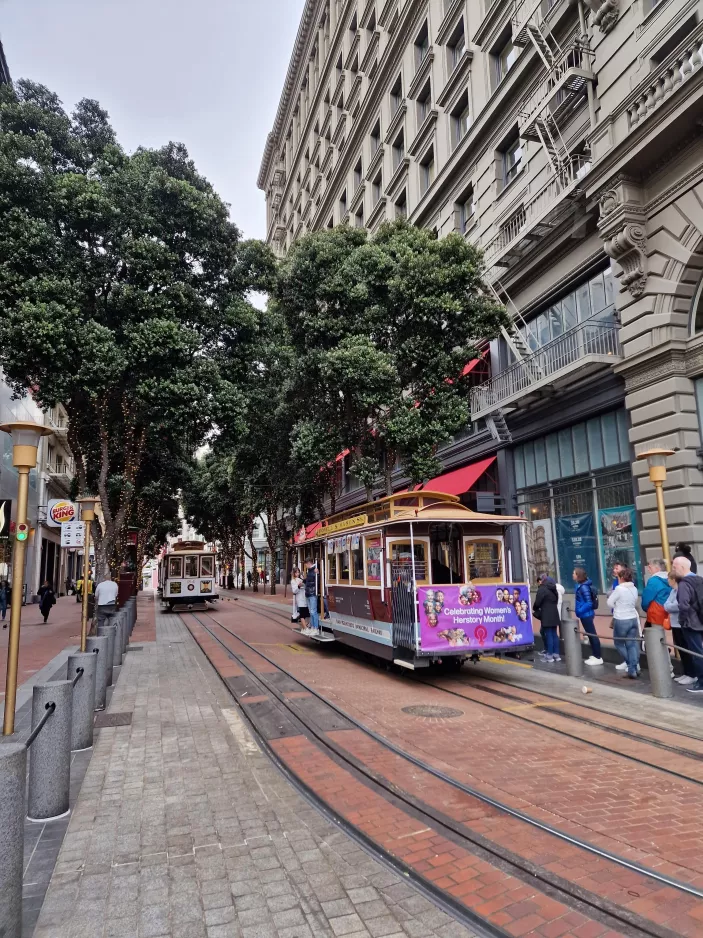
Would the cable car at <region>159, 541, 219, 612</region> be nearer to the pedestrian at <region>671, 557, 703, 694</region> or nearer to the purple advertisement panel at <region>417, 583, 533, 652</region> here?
the purple advertisement panel at <region>417, 583, 533, 652</region>

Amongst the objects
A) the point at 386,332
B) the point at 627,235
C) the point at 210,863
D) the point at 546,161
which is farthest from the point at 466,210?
the point at 210,863

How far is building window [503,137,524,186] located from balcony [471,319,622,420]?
647cm

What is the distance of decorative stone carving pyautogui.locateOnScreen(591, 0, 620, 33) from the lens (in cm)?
1617

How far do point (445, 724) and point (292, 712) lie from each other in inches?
84.2

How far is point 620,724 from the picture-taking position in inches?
306

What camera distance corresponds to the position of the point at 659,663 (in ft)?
29.4

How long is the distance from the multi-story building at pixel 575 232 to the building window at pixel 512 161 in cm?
7

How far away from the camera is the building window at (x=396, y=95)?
30641 millimetres

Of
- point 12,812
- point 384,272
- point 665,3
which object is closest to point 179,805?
point 12,812

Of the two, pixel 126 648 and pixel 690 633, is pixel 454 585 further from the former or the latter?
pixel 126 648

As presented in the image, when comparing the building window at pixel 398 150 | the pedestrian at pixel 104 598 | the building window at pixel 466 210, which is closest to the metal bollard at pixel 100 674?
the pedestrian at pixel 104 598

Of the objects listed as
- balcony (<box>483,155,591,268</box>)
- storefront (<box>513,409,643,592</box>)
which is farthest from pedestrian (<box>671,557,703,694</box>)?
balcony (<box>483,155,591,268</box>)

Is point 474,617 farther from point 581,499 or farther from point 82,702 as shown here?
point 581,499

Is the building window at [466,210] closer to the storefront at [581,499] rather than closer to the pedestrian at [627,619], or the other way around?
the storefront at [581,499]
